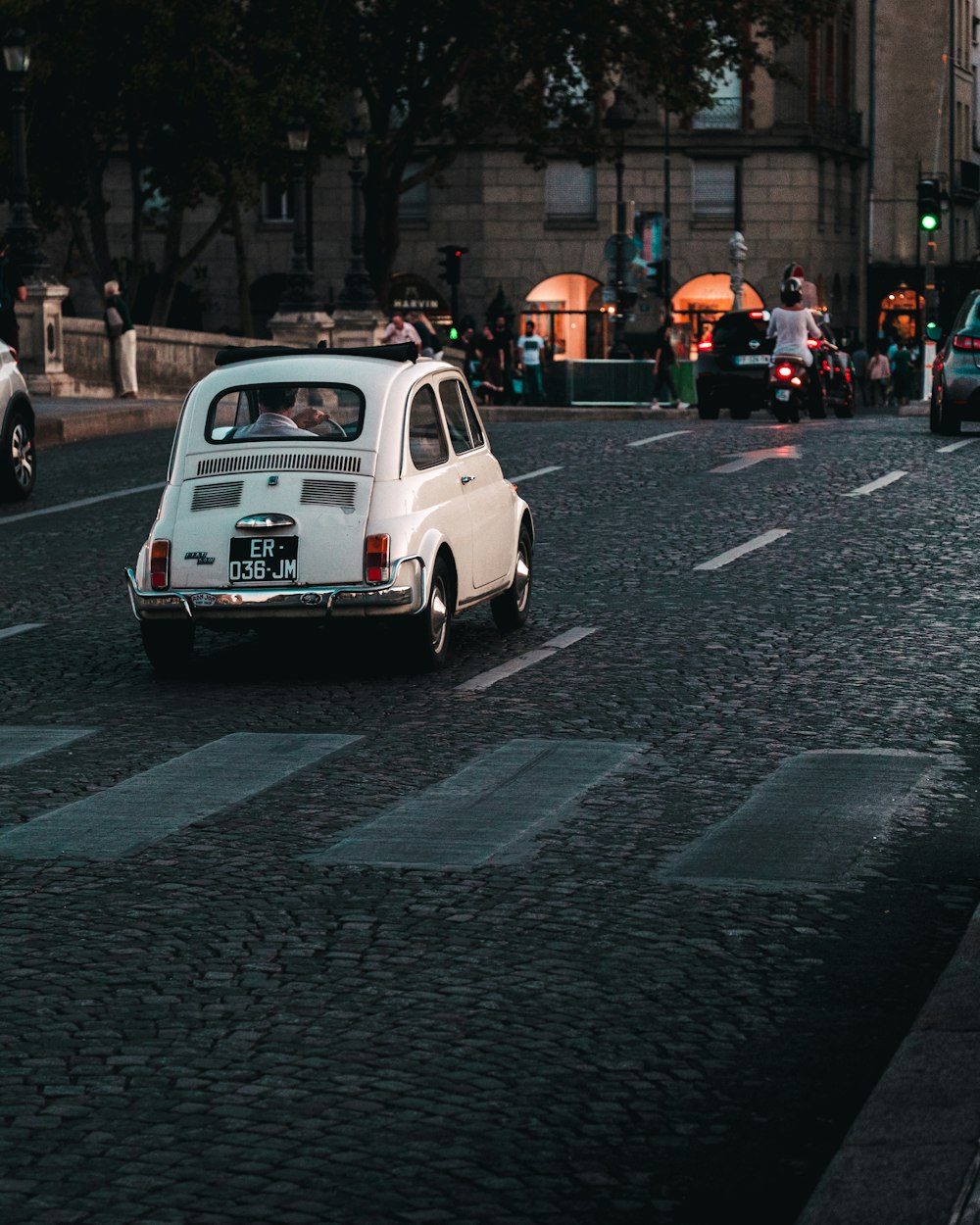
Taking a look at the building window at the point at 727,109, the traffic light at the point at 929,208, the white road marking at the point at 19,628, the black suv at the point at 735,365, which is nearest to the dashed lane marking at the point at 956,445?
the black suv at the point at 735,365

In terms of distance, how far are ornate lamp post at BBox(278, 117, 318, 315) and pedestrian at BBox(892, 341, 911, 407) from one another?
781 inches

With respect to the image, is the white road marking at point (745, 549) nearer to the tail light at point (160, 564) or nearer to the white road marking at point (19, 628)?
the white road marking at point (19, 628)

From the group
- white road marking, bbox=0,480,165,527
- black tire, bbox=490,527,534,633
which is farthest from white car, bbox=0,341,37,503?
black tire, bbox=490,527,534,633

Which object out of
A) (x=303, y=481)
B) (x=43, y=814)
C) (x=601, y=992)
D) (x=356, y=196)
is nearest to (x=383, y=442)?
(x=303, y=481)

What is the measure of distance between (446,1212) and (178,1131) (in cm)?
70

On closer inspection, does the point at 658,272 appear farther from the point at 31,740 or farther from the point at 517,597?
the point at 31,740

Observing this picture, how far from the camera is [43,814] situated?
27.6ft

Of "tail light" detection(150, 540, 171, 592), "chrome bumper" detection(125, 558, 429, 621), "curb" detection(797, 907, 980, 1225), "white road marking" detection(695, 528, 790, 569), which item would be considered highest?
"tail light" detection(150, 540, 171, 592)

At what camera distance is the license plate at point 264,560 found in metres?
11.7

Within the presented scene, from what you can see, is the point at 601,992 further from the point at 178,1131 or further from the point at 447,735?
the point at 447,735

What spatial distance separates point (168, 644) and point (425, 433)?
66.1 inches

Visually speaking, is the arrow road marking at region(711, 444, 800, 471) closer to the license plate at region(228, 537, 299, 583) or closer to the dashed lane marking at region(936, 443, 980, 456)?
the dashed lane marking at region(936, 443, 980, 456)

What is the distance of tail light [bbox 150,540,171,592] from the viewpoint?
11.8 meters

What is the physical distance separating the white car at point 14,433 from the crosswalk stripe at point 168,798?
10482mm
